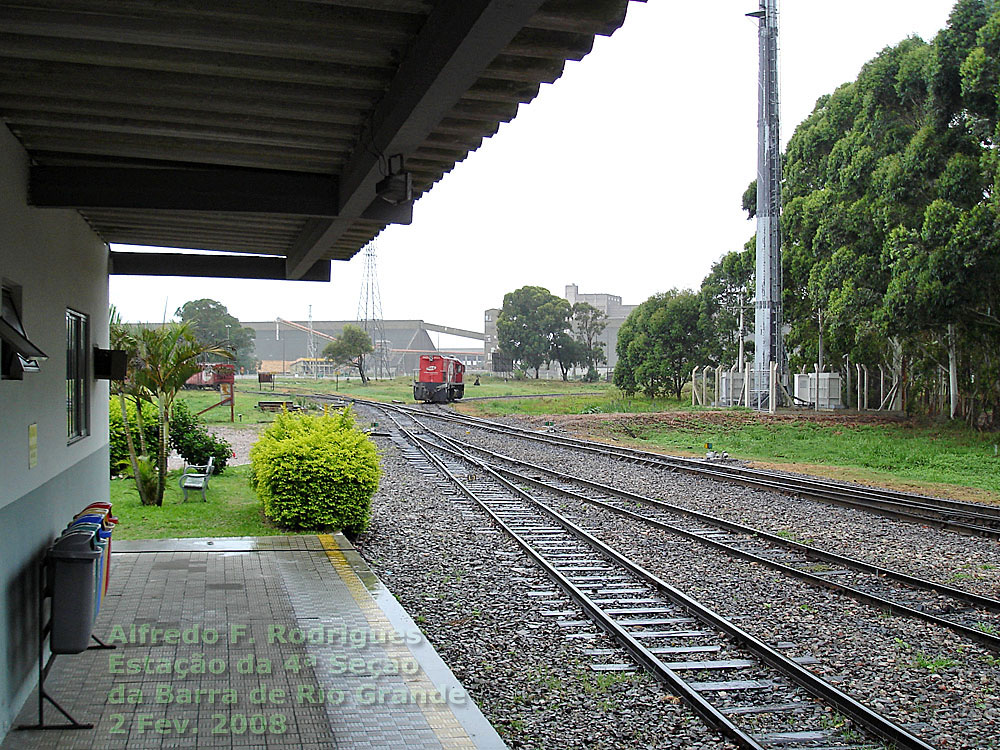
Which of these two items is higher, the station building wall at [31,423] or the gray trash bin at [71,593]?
the station building wall at [31,423]

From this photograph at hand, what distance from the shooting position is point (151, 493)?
44.1 feet

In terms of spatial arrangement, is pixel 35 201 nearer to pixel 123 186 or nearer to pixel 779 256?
pixel 123 186

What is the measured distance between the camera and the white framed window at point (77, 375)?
25.0 ft

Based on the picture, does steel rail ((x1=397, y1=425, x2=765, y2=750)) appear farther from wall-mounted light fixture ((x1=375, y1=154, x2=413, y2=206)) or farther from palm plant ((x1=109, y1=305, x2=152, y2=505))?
palm plant ((x1=109, y1=305, x2=152, y2=505))

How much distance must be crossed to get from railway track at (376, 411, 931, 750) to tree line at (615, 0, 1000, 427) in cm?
1688

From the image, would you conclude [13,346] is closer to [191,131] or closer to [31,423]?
[31,423]

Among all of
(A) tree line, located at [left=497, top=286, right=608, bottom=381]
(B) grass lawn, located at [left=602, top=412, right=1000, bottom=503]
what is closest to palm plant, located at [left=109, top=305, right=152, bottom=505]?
(B) grass lawn, located at [left=602, top=412, right=1000, bottom=503]

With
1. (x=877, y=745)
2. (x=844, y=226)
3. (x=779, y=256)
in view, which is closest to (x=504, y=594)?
(x=877, y=745)

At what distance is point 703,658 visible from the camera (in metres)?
6.80

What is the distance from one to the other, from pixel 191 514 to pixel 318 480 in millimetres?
2594

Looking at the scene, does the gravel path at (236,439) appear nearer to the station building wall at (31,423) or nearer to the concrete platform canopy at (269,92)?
the station building wall at (31,423)

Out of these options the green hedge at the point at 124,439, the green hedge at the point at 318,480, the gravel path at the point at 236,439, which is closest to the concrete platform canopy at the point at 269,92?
the green hedge at the point at 318,480

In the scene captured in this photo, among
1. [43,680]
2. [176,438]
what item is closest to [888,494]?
[176,438]

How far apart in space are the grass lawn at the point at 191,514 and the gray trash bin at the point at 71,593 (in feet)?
17.7
